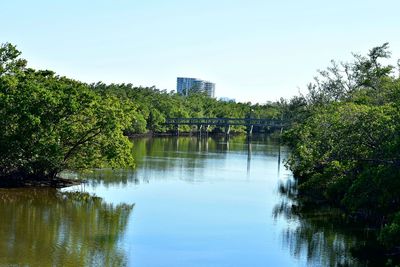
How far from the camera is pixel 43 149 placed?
3803cm

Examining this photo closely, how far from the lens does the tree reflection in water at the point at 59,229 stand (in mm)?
23469

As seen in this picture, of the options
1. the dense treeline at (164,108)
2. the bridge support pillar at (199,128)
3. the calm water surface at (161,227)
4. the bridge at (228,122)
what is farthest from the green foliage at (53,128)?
the bridge support pillar at (199,128)

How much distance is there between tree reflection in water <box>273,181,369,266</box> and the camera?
2630 cm

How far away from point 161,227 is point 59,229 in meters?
5.36

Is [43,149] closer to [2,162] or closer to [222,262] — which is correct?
[2,162]

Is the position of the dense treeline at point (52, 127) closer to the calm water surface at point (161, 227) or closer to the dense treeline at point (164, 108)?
the calm water surface at point (161, 227)

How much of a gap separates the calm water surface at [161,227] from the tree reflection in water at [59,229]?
0.04 metres

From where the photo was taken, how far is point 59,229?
28.7 meters

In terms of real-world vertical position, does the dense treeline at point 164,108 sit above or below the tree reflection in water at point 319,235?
above

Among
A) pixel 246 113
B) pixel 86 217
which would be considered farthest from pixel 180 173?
pixel 246 113

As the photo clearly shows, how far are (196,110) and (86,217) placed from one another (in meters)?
114

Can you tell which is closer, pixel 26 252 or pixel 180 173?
pixel 26 252

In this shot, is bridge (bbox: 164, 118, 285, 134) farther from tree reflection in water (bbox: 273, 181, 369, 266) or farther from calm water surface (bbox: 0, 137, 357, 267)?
tree reflection in water (bbox: 273, 181, 369, 266)

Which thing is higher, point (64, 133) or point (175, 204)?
point (64, 133)
